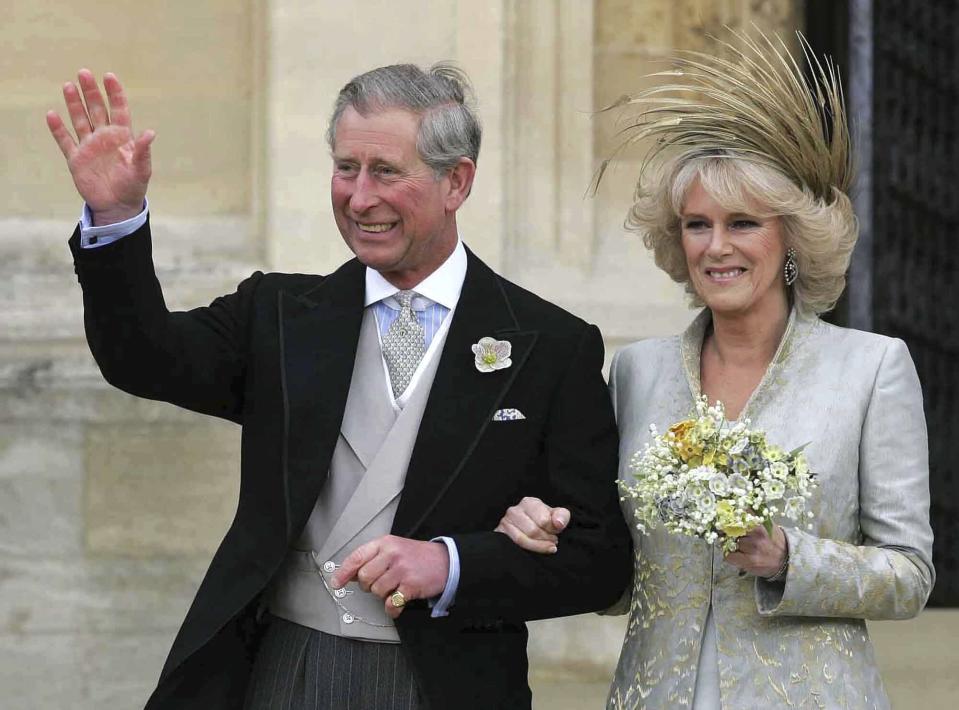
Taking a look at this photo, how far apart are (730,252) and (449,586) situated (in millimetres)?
852

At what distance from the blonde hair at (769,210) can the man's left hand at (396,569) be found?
0.84 m

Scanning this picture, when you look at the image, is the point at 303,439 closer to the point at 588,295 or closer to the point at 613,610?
the point at 613,610

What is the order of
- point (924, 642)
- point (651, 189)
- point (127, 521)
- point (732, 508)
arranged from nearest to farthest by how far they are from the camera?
point (732, 508)
point (651, 189)
point (127, 521)
point (924, 642)

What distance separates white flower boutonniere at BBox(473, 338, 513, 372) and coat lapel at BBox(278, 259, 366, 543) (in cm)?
23

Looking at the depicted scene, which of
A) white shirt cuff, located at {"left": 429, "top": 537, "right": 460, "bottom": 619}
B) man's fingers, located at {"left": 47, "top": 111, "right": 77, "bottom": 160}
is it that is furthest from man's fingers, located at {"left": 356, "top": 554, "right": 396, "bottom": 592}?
man's fingers, located at {"left": 47, "top": 111, "right": 77, "bottom": 160}

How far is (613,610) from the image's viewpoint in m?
3.59

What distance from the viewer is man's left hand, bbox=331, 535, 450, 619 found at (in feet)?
9.74

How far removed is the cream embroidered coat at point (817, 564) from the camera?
3168 mm

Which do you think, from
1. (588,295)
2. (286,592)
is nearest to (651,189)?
(286,592)

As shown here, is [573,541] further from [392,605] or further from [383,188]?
[383,188]

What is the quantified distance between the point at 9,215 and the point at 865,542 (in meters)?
3.53

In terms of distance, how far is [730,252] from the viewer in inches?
132

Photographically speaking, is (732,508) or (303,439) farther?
(303,439)

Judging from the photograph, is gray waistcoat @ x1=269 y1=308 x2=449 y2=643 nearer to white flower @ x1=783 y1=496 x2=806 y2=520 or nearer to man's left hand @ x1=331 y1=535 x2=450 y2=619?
man's left hand @ x1=331 y1=535 x2=450 y2=619
